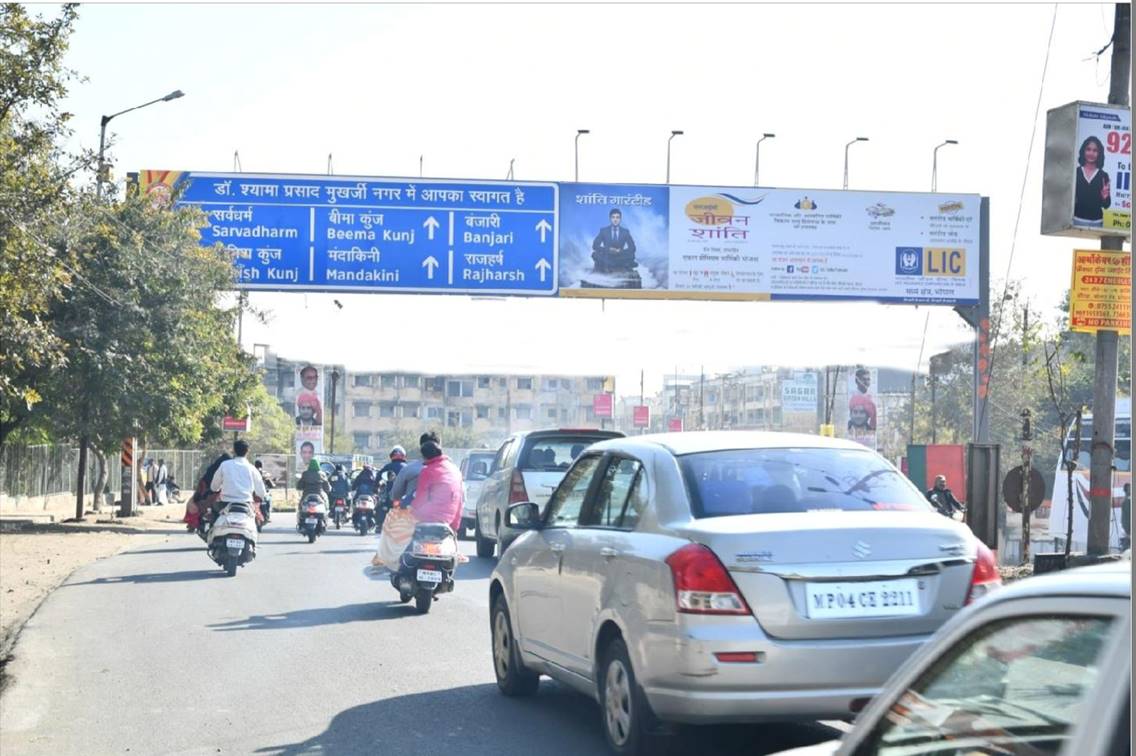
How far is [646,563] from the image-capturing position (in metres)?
7.21

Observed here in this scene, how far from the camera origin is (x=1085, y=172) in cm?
1426

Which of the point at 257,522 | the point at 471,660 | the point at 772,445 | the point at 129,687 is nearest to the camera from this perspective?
the point at 772,445

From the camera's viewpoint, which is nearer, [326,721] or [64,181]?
[326,721]

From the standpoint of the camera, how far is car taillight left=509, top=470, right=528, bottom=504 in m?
20.1

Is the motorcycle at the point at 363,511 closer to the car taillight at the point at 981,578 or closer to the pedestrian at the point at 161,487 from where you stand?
the car taillight at the point at 981,578

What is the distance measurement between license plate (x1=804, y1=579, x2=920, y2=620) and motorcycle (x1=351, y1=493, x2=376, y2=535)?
23903 millimetres

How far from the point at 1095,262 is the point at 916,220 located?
71.3 ft

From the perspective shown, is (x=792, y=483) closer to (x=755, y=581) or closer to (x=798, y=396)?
(x=755, y=581)

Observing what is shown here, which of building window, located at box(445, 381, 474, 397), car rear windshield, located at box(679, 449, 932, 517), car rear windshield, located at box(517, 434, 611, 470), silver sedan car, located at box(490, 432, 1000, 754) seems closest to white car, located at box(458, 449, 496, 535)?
car rear windshield, located at box(517, 434, 611, 470)

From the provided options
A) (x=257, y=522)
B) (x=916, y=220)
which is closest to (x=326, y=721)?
(x=257, y=522)

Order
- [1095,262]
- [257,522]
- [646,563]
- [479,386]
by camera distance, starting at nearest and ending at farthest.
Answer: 1. [646,563]
2. [1095,262]
3. [257,522]
4. [479,386]

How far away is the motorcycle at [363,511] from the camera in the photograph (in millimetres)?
30156

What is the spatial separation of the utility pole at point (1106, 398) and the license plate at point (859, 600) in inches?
326

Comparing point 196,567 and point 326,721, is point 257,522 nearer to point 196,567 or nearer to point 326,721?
point 196,567
